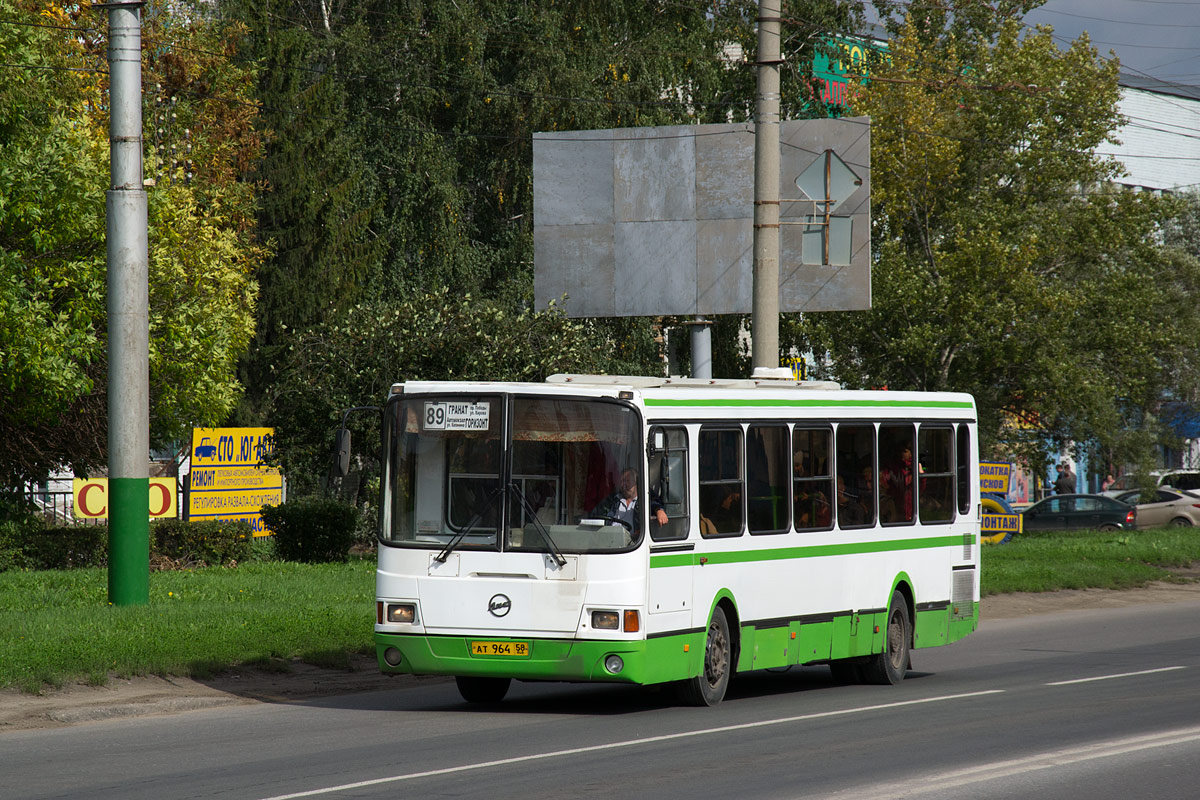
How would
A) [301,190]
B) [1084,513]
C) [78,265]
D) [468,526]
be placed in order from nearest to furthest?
[468,526], [78,265], [301,190], [1084,513]

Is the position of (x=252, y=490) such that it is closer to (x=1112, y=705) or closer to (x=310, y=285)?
(x=310, y=285)

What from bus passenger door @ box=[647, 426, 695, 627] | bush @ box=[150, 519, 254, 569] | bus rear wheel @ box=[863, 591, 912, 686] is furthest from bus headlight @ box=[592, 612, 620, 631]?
bush @ box=[150, 519, 254, 569]

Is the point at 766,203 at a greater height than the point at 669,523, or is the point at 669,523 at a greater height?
the point at 766,203

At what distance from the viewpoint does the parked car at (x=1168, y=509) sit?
4559 centimetres

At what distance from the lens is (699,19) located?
140 ft

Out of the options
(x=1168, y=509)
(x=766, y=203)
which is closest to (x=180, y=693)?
(x=766, y=203)

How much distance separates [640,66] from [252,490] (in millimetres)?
15744

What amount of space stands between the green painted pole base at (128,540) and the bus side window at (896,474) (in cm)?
785

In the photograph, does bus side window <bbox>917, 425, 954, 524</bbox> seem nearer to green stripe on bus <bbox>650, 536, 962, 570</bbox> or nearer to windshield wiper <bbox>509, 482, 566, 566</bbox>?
green stripe on bus <bbox>650, 536, 962, 570</bbox>

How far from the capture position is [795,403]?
14.4 m

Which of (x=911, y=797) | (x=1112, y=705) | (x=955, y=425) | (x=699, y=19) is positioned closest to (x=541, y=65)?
(x=699, y=19)

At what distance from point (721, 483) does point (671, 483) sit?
712mm

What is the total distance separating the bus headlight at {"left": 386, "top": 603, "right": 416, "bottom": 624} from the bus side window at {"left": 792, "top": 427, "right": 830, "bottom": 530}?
11.6 ft

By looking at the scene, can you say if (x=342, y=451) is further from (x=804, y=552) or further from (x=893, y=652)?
(x=893, y=652)
